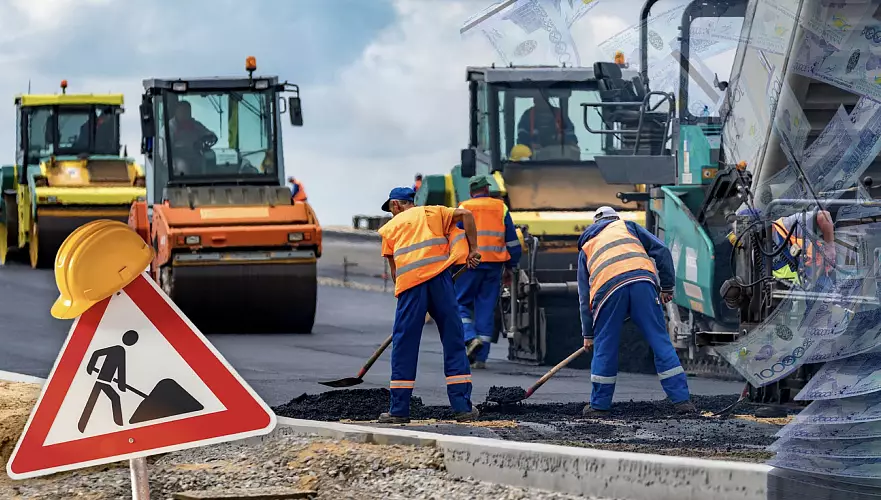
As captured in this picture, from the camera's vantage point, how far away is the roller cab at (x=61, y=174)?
2364 cm

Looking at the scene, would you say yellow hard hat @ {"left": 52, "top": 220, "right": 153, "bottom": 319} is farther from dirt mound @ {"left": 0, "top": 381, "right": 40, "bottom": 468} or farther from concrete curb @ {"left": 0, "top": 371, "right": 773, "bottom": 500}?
dirt mound @ {"left": 0, "top": 381, "right": 40, "bottom": 468}

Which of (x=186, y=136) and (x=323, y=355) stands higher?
(x=186, y=136)

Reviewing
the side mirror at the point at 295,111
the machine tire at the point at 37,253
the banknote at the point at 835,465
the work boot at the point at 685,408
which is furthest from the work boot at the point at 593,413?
the machine tire at the point at 37,253

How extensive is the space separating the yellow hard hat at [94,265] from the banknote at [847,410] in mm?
3500

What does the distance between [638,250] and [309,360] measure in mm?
4782

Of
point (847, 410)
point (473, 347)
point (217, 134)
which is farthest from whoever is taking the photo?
point (217, 134)

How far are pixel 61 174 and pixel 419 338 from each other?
53.0 ft

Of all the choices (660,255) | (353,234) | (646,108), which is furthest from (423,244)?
(353,234)

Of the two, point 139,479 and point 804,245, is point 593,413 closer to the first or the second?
point 804,245

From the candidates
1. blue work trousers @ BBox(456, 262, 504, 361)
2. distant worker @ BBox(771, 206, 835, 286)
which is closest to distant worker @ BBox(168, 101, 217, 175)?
blue work trousers @ BBox(456, 262, 504, 361)

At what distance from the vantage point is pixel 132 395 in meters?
5.10

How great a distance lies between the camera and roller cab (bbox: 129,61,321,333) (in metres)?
16.3

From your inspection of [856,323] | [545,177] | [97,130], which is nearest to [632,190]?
[545,177]

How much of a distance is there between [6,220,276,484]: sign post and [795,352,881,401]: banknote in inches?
131
